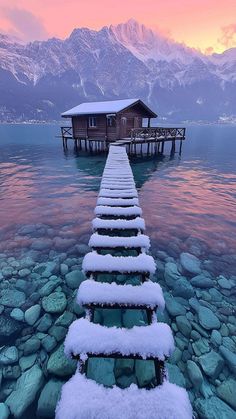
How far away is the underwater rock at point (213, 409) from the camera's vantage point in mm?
3646

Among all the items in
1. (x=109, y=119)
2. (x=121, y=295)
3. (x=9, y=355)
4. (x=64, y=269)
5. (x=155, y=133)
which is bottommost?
(x=64, y=269)

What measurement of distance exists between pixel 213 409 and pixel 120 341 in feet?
7.02

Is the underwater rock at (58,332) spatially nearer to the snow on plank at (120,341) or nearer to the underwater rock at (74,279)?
the underwater rock at (74,279)

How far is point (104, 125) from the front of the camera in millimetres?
28141

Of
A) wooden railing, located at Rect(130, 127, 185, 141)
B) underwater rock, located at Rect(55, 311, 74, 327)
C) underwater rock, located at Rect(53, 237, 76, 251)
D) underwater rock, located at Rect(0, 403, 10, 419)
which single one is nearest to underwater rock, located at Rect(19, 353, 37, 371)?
underwater rock, located at Rect(0, 403, 10, 419)

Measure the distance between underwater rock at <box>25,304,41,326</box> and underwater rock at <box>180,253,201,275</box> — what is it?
4.71 meters

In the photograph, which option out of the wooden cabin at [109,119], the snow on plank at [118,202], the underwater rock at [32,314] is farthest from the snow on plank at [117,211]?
the wooden cabin at [109,119]

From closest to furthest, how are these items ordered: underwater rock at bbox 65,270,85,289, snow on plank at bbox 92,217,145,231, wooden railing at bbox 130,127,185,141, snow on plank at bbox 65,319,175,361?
snow on plank at bbox 65,319,175,361 < snow on plank at bbox 92,217,145,231 < underwater rock at bbox 65,270,85,289 < wooden railing at bbox 130,127,185,141

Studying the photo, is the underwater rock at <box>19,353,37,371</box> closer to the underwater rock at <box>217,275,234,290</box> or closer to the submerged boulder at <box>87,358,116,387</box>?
the submerged boulder at <box>87,358,116,387</box>

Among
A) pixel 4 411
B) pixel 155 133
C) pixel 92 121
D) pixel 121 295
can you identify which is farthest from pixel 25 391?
pixel 92 121

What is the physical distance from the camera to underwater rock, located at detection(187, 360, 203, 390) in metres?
4.06

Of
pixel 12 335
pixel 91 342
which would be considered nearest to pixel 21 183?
pixel 12 335

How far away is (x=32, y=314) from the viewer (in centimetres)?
550

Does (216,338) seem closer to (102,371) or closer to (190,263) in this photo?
(102,371)
